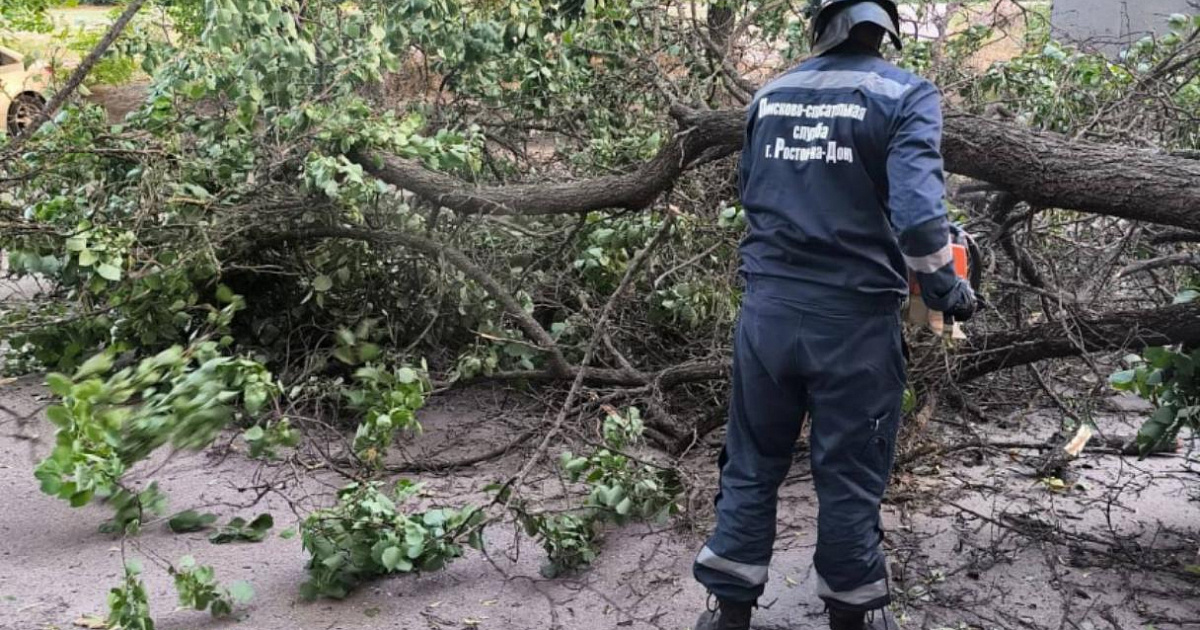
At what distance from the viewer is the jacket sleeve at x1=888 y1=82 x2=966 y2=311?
291 cm

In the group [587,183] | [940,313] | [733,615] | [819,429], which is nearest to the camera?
[940,313]

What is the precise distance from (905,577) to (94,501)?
320 cm

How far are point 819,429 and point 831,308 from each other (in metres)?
0.37

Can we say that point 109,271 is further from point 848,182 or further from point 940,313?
point 940,313

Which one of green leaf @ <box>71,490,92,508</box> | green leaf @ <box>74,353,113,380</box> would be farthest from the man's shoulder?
green leaf @ <box>71,490,92,508</box>

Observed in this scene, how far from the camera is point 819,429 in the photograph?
3.25m

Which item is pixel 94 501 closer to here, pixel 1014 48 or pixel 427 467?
pixel 427 467

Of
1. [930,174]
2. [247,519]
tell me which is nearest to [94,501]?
[247,519]

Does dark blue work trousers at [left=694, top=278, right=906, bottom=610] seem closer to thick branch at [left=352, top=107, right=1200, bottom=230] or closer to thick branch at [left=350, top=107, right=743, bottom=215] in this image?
thick branch at [left=352, top=107, right=1200, bottom=230]

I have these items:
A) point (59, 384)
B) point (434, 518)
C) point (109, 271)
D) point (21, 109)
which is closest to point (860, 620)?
point (434, 518)

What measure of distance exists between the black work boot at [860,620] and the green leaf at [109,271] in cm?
350

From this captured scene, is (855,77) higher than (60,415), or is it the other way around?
(855,77)

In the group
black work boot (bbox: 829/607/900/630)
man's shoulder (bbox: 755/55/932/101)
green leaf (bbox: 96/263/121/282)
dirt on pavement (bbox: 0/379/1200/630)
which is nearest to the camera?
man's shoulder (bbox: 755/55/932/101)

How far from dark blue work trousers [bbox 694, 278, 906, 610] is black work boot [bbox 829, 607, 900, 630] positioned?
4 centimetres
